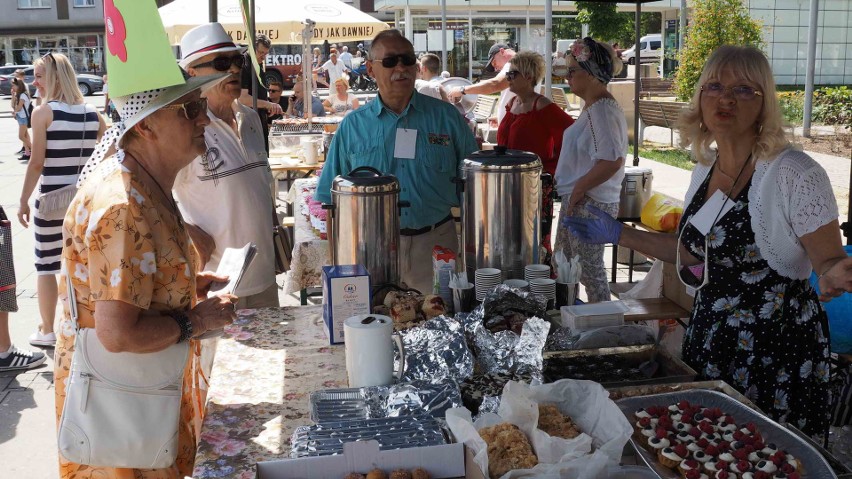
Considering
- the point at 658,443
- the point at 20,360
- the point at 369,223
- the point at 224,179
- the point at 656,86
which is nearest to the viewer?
the point at 658,443

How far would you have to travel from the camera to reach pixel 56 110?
16.7 ft

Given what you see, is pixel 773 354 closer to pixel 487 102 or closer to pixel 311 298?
pixel 311 298

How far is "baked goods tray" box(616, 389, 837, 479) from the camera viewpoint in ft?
5.65

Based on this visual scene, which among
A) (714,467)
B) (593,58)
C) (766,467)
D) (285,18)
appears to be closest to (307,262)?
(593,58)

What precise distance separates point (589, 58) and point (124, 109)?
133 inches

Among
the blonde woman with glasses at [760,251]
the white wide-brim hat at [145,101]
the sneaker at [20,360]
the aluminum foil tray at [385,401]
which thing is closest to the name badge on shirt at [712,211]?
the blonde woman with glasses at [760,251]

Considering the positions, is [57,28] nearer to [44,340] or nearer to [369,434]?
[44,340]

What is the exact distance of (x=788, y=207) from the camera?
2.30 meters

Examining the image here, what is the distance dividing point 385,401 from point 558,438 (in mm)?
487

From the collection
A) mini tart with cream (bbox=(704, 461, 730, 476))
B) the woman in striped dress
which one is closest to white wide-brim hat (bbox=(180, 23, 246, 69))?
the woman in striped dress

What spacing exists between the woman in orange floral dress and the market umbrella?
718 cm

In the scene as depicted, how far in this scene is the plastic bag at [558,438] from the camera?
5.28 feet

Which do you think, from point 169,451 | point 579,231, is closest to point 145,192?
point 169,451

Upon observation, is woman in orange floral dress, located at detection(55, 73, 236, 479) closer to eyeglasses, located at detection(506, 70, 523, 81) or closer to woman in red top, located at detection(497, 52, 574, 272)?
woman in red top, located at detection(497, 52, 574, 272)
